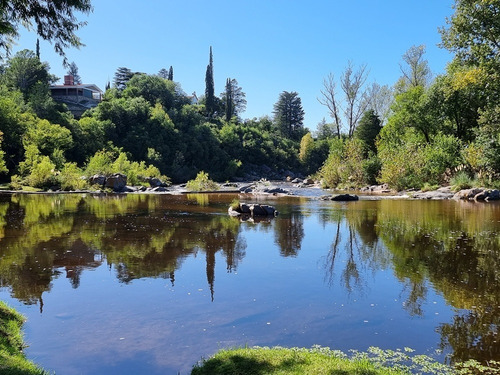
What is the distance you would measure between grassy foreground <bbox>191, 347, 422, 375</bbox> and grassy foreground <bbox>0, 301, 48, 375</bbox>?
→ 167cm

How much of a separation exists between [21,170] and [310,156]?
52.3m

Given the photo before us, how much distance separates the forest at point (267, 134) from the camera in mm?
25514

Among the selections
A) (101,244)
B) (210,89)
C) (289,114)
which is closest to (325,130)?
(289,114)

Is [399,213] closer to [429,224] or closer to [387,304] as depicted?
[429,224]

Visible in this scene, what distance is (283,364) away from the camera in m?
4.14

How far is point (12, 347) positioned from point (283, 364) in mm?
3111

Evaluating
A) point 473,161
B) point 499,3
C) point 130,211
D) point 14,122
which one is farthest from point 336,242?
point 14,122

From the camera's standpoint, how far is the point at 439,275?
8188 mm

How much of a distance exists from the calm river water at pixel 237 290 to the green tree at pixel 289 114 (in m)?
78.1

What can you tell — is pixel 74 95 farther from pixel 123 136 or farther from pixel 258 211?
pixel 258 211

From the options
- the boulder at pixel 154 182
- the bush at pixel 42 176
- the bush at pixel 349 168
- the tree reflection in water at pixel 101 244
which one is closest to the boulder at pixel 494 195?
the bush at pixel 349 168

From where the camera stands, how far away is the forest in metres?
25.5

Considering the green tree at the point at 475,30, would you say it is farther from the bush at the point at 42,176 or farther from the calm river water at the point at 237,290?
the bush at the point at 42,176

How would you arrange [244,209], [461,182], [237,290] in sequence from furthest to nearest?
[461,182] → [244,209] → [237,290]
